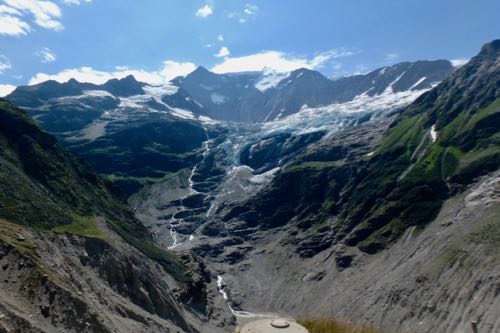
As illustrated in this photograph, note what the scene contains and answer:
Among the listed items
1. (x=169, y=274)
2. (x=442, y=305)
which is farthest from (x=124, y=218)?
(x=442, y=305)

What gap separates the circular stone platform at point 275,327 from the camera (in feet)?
46.6

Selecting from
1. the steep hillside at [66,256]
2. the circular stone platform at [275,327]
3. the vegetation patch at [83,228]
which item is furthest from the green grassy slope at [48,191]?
the circular stone platform at [275,327]

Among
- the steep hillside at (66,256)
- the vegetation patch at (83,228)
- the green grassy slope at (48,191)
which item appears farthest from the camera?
the green grassy slope at (48,191)

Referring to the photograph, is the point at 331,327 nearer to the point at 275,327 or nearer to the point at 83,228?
the point at 275,327

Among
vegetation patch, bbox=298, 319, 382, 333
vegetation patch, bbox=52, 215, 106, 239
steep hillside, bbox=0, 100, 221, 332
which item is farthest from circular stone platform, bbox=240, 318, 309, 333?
vegetation patch, bbox=52, 215, 106, 239

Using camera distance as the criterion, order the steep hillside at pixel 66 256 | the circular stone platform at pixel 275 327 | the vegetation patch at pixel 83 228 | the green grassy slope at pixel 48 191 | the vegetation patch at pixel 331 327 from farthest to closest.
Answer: the green grassy slope at pixel 48 191 < the vegetation patch at pixel 83 228 < the steep hillside at pixel 66 256 < the circular stone platform at pixel 275 327 < the vegetation patch at pixel 331 327

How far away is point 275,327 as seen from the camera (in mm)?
14406

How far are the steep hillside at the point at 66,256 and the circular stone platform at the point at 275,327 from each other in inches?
1914

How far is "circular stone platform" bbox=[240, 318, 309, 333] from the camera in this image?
14.2 m

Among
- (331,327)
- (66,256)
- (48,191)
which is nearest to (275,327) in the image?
(331,327)

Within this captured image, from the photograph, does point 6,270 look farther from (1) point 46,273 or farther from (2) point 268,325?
(2) point 268,325

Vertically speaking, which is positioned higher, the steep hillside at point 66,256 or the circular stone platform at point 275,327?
the circular stone platform at point 275,327

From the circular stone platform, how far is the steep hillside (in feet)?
160

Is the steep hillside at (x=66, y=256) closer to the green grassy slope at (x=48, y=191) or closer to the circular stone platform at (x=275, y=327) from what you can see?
the green grassy slope at (x=48, y=191)
